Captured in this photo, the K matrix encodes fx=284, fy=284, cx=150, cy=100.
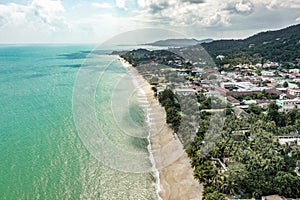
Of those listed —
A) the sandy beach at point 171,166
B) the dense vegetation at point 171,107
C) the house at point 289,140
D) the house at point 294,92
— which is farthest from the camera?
the house at point 294,92

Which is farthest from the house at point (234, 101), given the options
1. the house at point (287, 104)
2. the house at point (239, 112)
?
the house at point (287, 104)

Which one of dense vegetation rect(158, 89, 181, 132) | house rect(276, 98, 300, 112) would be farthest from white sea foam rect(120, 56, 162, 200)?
house rect(276, 98, 300, 112)

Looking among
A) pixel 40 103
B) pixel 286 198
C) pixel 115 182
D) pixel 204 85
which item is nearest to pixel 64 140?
pixel 115 182

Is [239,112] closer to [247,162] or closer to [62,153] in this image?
[247,162]

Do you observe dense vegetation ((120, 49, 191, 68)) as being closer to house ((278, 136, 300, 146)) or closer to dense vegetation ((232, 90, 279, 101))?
dense vegetation ((232, 90, 279, 101))

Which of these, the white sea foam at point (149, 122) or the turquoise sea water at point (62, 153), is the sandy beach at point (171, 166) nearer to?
the white sea foam at point (149, 122)

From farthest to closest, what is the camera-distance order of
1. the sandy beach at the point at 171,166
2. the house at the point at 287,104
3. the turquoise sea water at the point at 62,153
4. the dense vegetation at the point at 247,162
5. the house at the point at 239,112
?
1. the house at the point at 287,104
2. the house at the point at 239,112
3. the turquoise sea water at the point at 62,153
4. the sandy beach at the point at 171,166
5. the dense vegetation at the point at 247,162

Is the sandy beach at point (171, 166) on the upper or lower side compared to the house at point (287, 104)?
lower

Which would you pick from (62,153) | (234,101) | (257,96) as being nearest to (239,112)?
(234,101)
